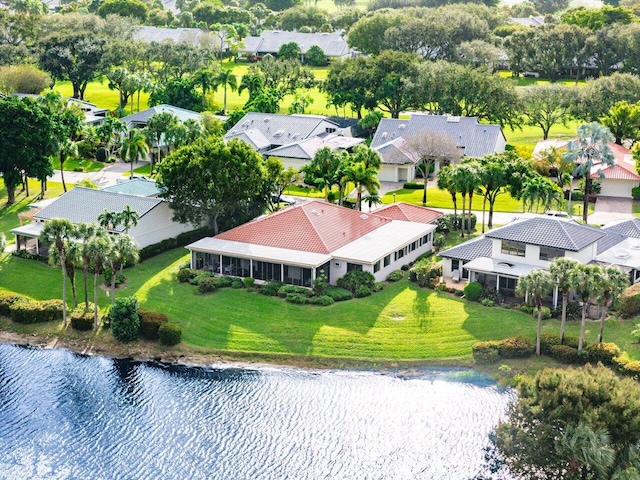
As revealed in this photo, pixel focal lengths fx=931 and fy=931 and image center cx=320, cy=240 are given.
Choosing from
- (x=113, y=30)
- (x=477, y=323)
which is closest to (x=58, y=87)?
(x=113, y=30)

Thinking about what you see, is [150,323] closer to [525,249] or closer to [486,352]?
[486,352]

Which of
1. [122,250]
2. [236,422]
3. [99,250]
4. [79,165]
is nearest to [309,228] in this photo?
[122,250]

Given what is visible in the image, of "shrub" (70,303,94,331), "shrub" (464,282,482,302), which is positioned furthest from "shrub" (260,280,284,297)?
"shrub" (464,282,482,302)

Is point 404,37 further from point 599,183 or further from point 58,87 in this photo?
point 599,183

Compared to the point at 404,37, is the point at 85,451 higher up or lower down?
lower down

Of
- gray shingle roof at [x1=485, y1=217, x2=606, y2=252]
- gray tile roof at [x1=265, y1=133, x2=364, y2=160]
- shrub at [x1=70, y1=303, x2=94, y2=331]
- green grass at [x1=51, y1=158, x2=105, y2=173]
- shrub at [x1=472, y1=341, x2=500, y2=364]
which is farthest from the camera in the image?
green grass at [x1=51, y1=158, x2=105, y2=173]

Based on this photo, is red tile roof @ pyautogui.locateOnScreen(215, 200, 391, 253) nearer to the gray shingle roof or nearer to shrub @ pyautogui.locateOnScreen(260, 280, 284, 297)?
shrub @ pyautogui.locateOnScreen(260, 280, 284, 297)
